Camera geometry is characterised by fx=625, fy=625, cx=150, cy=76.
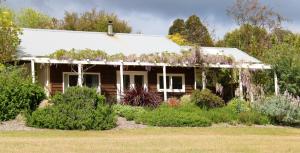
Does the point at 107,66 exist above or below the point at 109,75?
above

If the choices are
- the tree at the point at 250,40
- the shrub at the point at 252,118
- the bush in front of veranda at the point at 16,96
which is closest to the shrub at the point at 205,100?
the shrub at the point at 252,118

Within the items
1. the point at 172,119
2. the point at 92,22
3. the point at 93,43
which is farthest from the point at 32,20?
the point at 172,119

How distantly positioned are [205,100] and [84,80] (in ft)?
24.7

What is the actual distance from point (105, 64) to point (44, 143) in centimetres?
1530

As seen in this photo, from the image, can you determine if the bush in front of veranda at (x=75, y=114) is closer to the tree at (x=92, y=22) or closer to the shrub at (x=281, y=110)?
the shrub at (x=281, y=110)

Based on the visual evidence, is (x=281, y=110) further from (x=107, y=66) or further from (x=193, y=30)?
(x=193, y=30)

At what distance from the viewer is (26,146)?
17766mm

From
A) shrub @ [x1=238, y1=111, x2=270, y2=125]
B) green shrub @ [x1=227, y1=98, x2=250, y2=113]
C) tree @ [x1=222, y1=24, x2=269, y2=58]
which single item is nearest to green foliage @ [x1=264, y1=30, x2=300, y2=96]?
green shrub @ [x1=227, y1=98, x2=250, y2=113]

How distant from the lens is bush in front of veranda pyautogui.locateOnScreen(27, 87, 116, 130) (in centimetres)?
2522

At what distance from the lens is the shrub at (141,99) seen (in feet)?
106

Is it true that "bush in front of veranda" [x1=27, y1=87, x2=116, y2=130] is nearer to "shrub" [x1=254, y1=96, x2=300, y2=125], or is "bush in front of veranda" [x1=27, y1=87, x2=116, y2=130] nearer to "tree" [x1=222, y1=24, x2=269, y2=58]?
"shrub" [x1=254, y1=96, x2=300, y2=125]

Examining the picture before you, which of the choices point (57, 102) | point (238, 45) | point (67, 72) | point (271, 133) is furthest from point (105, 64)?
point (238, 45)

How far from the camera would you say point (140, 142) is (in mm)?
20016

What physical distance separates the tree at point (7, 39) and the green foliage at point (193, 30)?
1193 inches
